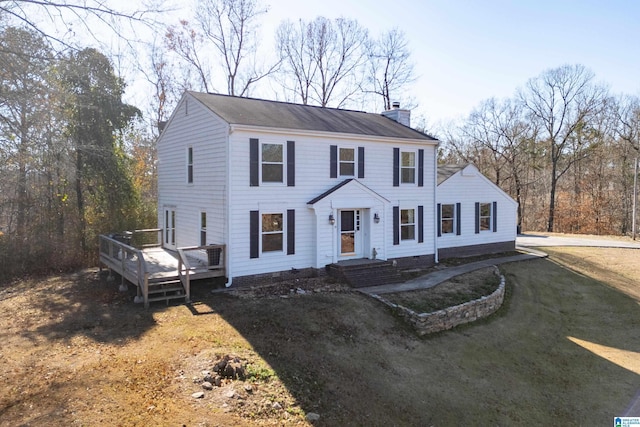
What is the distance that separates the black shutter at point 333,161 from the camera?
49.6 feet

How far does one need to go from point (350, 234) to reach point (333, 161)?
9.26ft

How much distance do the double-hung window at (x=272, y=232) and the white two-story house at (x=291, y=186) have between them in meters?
0.03

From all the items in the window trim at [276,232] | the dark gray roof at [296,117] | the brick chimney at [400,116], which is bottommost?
the window trim at [276,232]

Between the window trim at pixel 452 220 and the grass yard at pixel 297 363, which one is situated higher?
the window trim at pixel 452 220

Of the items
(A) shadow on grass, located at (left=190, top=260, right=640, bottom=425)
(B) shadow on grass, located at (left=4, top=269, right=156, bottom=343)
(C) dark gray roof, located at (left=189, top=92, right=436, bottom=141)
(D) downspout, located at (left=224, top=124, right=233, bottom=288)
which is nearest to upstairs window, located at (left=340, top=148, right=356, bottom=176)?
(C) dark gray roof, located at (left=189, top=92, right=436, bottom=141)

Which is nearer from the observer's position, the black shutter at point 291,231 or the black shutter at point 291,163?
the black shutter at point 291,163

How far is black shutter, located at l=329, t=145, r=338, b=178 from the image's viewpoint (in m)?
15.1

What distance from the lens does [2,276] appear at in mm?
16109

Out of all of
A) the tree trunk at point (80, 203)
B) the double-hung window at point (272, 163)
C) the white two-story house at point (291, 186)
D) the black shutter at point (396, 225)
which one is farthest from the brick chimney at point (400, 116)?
the tree trunk at point (80, 203)

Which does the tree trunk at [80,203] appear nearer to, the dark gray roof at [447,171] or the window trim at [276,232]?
the window trim at [276,232]

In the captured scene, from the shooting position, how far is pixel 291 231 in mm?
14211

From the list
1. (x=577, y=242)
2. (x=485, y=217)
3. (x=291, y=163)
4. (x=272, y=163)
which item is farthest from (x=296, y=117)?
(x=577, y=242)

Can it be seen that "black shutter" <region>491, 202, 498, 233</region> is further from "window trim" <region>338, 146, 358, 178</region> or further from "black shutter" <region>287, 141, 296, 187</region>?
"black shutter" <region>287, 141, 296, 187</region>

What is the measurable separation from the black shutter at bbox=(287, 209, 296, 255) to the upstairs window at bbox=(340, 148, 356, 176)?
2.59 metres
